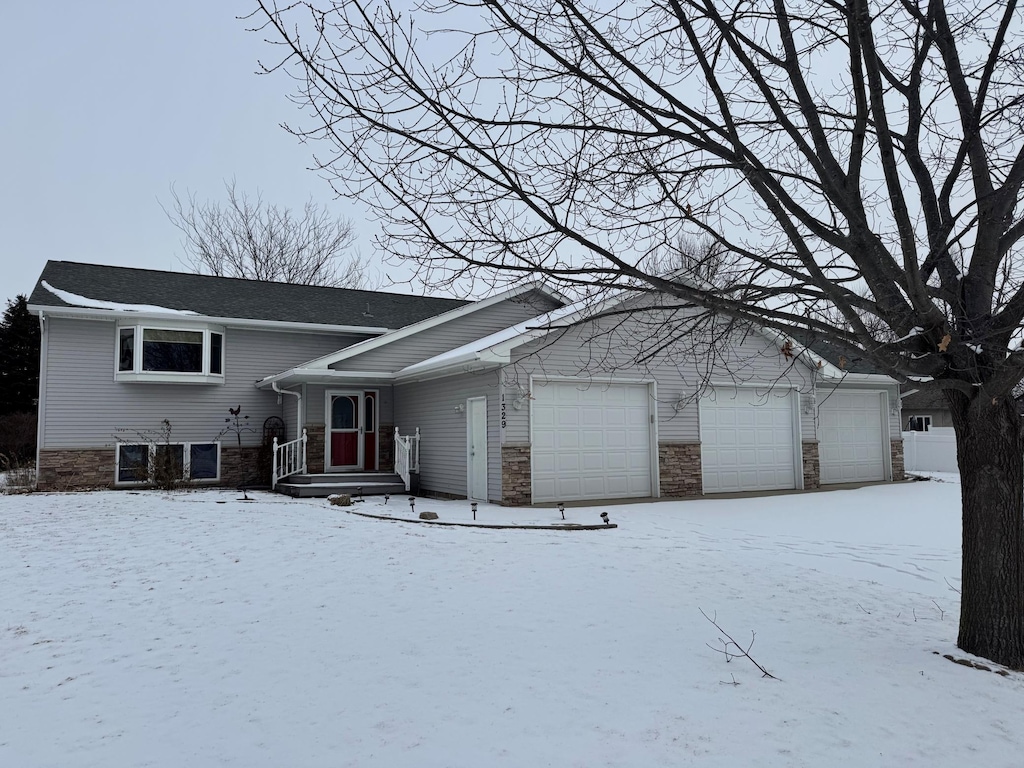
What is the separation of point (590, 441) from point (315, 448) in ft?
21.3

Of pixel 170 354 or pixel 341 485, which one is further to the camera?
pixel 170 354

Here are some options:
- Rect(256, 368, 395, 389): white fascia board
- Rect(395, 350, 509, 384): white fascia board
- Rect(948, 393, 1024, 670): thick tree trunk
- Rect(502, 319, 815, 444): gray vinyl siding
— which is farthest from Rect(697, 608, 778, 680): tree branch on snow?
Rect(256, 368, 395, 389): white fascia board

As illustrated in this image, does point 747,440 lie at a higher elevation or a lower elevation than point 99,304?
lower

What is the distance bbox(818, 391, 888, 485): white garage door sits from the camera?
16922mm

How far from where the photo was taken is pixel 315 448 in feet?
52.6

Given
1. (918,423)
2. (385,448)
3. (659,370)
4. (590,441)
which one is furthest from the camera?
(918,423)

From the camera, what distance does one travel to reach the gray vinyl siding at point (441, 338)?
51.3ft

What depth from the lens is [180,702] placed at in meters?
3.92

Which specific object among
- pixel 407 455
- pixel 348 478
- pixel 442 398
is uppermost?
pixel 442 398

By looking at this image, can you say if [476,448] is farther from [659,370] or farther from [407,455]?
[659,370]

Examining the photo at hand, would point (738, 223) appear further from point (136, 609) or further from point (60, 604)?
point (60, 604)

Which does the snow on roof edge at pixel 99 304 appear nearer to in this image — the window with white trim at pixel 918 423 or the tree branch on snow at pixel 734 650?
the tree branch on snow at pixel 734 650

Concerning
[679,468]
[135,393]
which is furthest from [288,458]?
[679,468]

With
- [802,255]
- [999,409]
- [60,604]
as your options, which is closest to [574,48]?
[802,255]
